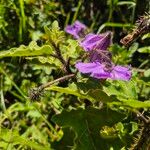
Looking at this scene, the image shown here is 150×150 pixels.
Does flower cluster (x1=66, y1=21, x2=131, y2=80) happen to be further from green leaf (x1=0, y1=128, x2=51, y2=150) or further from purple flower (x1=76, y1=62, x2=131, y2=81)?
green leaf (x1=0, y1=128, x2=51, y2=150)

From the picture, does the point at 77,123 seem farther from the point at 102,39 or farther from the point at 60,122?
the point at 102,39

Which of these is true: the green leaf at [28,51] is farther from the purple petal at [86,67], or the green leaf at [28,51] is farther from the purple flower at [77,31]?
the purple flower at [77,31]

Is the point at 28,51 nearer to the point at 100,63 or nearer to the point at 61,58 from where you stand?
the point at 61,58

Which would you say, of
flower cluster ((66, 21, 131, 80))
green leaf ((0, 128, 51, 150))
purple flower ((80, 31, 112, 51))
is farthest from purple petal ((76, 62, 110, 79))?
green leaf ((0, 128, 51, 150))

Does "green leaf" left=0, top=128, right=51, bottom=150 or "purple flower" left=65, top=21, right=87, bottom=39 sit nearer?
"green leaf" left=0, top=128, right=51, bottom=150

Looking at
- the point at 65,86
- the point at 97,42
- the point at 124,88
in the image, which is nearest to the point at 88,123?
the point at 124,88

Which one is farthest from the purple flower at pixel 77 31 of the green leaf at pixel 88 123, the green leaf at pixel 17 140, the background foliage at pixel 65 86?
the green leaf at pixel 88 123
